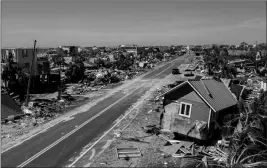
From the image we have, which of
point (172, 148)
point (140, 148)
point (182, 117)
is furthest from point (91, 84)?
point (172, 148)

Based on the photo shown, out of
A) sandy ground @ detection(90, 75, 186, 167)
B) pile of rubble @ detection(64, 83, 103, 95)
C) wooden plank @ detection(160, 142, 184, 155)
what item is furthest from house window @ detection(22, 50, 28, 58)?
wooden plank @ detection(160, 142, 184, 155)

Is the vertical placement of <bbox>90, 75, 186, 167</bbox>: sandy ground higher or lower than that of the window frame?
lower

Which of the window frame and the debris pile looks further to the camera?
the window frame

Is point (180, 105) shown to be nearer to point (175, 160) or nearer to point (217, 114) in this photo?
point (217, 114)

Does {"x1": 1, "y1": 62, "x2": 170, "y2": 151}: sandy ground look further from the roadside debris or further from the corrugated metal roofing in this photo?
the corrugated metal roofing

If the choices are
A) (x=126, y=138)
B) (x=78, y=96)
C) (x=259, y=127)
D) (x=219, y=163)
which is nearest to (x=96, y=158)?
(x=126, y=138)

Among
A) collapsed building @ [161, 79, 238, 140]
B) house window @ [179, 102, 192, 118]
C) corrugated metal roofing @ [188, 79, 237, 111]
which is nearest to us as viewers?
collapsed building @ [161, 79, 238, 140]

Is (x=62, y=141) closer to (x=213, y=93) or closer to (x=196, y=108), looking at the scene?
(x=196, y=108)

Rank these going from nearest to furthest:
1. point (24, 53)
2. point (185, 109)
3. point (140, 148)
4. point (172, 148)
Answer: point (172, 148) → point (140, 148) → point (185, 109) → point (24, 53)
